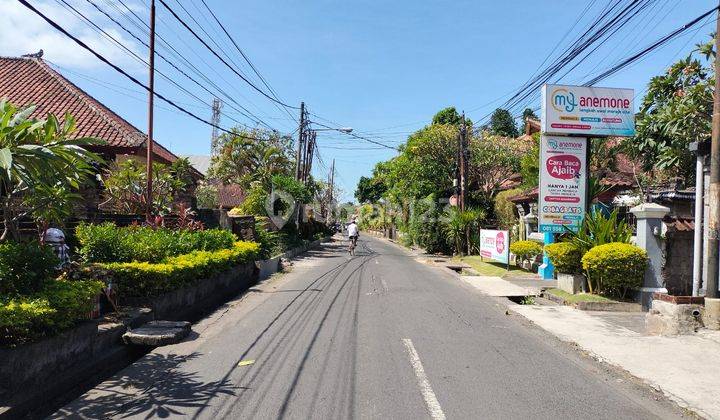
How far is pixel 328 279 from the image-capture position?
16.4 m

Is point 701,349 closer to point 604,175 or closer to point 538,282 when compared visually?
point 538,282

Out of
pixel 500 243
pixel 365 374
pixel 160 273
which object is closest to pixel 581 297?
pixel 365 374

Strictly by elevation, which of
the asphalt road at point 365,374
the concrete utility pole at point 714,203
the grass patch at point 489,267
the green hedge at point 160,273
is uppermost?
the concrete utility pole at point 714,203

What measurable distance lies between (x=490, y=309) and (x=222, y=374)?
6993mm

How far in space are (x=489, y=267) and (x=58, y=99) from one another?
16101 mm

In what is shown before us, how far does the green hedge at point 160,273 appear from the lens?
28.3 ft

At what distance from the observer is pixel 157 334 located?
7570mm

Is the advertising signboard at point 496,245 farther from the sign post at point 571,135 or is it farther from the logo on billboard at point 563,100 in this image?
the logo on billboard at point 563,100

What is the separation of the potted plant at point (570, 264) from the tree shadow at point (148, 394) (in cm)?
960

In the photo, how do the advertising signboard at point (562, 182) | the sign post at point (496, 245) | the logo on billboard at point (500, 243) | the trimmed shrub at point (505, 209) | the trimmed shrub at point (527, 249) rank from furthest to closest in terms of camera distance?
1. the trimmed shrub at point (505, 209)
2. the logo on billboard at point (500, 243)
3. the sign post at point (496, 245)
4. the trimmed shrub at point (527, 249)
5. the advertising signboard at point (562, 182)

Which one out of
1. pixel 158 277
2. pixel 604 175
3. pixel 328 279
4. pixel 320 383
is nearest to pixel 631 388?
pixel 320 383

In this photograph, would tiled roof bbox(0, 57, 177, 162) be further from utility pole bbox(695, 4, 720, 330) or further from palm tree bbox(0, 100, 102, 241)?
utility pole bbox(695, 4, 720, 330)

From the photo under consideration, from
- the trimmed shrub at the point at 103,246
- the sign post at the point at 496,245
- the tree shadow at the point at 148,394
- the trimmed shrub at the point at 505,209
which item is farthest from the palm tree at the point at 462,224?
the tree shadow at the point at 148,394

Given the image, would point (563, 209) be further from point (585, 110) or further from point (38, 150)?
point (38, 150)
